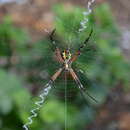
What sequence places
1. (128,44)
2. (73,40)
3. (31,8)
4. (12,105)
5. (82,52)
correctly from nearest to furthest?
(82,52) → (73,40) → (12,105) → (128,44) → (31,8)

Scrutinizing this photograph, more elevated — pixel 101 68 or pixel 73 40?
pixel 101 68

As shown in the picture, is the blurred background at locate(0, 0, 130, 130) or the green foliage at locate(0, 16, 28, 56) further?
the green foliage at locate(0, 16, 28, 56)

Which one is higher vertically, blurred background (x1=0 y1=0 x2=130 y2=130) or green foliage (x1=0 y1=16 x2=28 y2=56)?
green foliage (x1=0 y1=16 x2=28 y2=56)

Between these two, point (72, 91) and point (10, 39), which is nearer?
point (72, 91)

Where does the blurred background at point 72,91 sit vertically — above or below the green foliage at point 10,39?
below

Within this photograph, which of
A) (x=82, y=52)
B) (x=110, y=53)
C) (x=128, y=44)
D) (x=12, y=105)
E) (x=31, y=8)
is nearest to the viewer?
(x=82, y=52)

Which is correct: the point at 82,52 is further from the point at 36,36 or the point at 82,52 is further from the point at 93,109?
the point at 36,36

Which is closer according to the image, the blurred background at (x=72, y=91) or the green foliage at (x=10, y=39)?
the blurred background at (x=72, y=91)

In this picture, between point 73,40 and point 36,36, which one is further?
point 36,36

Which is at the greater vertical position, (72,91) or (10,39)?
(10,39)

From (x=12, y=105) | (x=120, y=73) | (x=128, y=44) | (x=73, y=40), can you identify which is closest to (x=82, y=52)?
(x=73, y=40)

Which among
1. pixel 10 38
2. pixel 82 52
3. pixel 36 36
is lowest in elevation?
pixel 82 52
